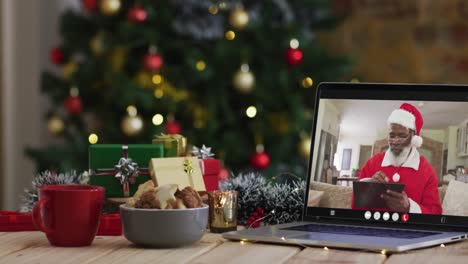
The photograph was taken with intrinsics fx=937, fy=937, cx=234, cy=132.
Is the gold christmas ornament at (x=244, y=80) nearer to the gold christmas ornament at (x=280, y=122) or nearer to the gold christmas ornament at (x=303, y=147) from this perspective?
the gold christmas ornament at (x=280, y=122)

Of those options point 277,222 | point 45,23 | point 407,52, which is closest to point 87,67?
point 45,23

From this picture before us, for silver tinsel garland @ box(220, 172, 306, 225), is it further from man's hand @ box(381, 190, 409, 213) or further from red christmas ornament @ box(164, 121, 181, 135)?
red christmas ornament @ box(164, 121, 181, 135)

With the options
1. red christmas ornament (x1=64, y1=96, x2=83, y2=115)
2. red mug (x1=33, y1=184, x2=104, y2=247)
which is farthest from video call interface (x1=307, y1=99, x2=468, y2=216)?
red christmas ornament (x1=64, y1=96, x2=83, y2=115)

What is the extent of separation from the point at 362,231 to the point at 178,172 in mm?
303

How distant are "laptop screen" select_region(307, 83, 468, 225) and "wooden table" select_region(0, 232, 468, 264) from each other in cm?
9

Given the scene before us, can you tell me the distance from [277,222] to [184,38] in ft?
6.65

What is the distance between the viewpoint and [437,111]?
1355 millimetres

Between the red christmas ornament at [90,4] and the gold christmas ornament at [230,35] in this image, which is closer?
the gold christmas ornament at [230,35]

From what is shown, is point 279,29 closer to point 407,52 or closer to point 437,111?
point 407,52

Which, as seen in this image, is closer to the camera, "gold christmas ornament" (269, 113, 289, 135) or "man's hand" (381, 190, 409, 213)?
"man's hand" (381, 190, 409, 213)

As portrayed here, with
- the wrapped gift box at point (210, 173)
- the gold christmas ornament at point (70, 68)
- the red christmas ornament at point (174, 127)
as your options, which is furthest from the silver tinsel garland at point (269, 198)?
the gold christmas ornament at point (70, 68)

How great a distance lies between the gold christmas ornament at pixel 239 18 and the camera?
10.7ft

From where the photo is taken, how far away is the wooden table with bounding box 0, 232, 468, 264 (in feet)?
3.78

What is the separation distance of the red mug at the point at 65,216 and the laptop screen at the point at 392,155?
338mm
